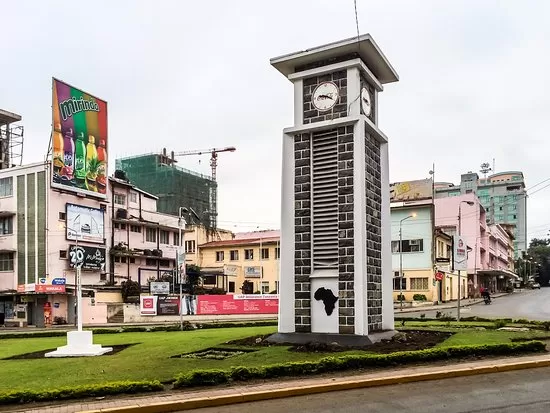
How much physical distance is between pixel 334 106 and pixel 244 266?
50.2m

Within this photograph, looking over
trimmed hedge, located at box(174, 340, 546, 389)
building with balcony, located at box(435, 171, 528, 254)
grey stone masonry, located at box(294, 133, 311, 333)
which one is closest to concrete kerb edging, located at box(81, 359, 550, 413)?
trimmed hedge, located at box(174, 340, 546, 389)

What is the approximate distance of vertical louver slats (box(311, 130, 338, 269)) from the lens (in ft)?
52.4

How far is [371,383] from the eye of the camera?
1053 cm

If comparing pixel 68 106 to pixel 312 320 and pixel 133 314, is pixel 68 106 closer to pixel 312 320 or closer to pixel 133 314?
pixel 133 314

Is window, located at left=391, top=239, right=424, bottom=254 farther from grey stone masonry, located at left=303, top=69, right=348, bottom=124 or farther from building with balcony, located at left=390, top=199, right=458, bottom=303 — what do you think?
grey stone masonry, located at left=303, top=69, right=348, bottom=124

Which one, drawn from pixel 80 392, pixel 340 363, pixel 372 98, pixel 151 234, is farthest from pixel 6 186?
pixel 340 363

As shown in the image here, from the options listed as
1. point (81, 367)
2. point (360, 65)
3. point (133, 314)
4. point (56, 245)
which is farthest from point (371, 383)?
point (56, 245)

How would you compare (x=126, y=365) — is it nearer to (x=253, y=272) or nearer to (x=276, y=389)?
(x=276, y=389)

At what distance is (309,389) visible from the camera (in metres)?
10.1

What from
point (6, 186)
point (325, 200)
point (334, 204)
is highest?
point (6, 186)

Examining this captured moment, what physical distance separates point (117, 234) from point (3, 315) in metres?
11.5

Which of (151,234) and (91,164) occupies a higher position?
(91,164)

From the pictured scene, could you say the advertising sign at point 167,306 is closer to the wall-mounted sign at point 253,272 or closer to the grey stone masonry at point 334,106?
the wall-mounted sign at point 253,272

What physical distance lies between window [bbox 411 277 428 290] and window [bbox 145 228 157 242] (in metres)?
25.2
